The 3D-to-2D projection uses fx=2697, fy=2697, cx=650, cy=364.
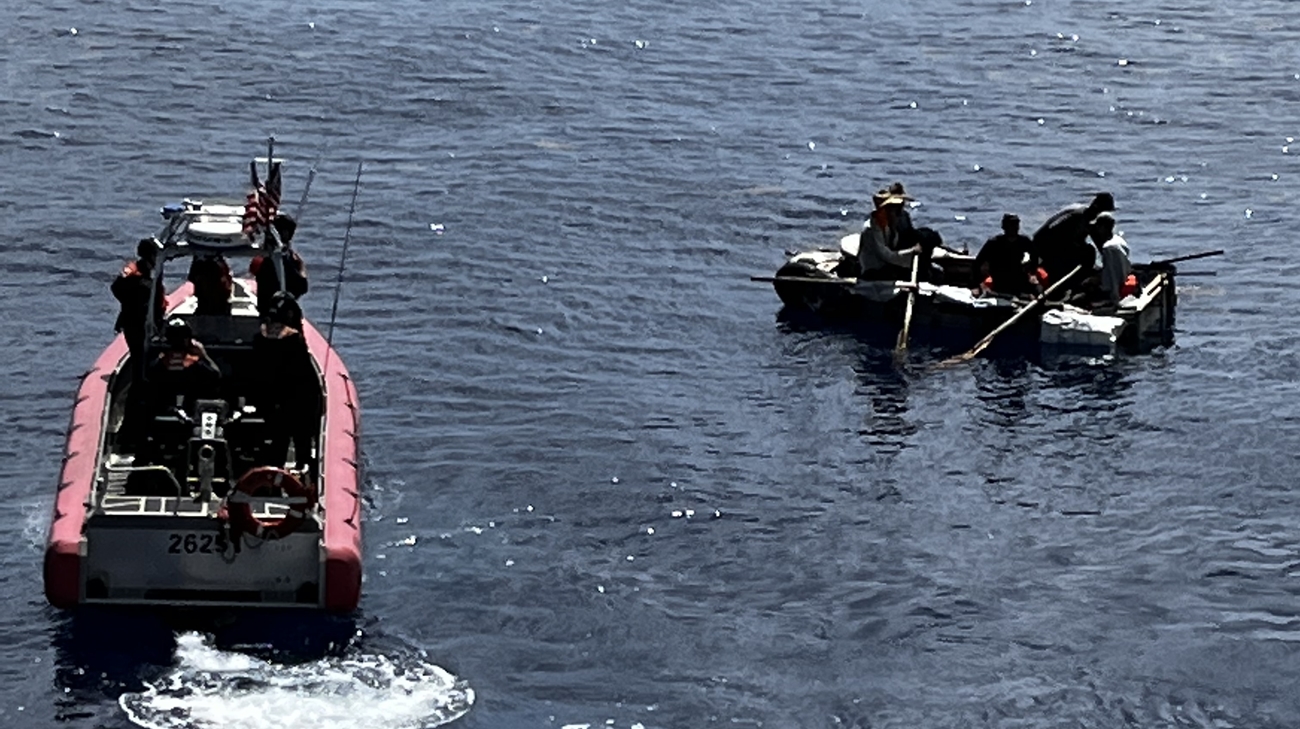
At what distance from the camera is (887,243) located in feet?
128

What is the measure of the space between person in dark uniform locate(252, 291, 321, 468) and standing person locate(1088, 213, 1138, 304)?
13.1 m

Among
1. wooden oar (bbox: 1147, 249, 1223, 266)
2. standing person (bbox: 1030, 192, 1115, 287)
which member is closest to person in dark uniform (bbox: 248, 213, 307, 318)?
standing person (bbox: 1030, 192, 1115, 287)

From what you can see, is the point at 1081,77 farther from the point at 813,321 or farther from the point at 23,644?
the point at 23,644

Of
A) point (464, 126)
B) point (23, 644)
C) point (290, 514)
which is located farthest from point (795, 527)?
point (464, 126)

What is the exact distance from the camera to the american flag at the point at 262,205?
31094 mm

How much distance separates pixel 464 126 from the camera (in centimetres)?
5012

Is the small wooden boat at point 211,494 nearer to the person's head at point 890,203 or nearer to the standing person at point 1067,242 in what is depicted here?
the person's head at point 890,203

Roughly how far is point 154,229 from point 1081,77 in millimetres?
21055

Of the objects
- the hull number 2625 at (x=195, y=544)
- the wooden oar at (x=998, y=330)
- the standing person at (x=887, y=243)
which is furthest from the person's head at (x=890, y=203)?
the hull number 2625 at (x=195, y=544)

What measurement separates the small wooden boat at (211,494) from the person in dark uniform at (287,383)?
0.13 ft

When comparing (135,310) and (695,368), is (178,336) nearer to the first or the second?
(135,310)

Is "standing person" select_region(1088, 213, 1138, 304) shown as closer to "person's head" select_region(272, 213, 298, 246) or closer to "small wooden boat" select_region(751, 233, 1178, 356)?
"small wooden boat" select_region(751, 233, 1178, 356)

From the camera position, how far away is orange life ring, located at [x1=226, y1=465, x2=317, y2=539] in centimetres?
2672

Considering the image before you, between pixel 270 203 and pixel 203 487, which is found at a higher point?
pixel 270 203
